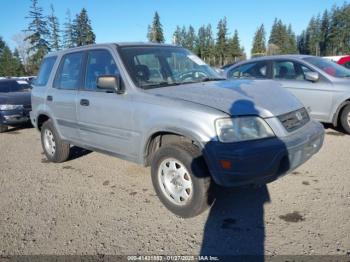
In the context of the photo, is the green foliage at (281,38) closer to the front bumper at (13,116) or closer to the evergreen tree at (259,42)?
the evergreen tree at (259,42)

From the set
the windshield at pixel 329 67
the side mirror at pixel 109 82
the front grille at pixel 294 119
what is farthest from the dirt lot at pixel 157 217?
the windshield at pixel 329 67

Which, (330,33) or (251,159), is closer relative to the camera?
(251,159)

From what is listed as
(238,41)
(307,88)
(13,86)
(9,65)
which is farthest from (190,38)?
(307,88)

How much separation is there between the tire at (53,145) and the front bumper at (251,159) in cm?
335

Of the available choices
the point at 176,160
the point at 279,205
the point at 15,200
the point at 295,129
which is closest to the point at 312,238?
the point at 279,205

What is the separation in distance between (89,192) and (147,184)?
82 centimetres

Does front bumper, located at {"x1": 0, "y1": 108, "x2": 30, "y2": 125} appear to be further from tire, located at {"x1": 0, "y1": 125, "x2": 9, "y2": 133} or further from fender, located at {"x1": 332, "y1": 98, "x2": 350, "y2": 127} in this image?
fender, located at {"x1": 332, "y1": 98, "x2": 350, "y2": 127}

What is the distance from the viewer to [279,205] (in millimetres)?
3816

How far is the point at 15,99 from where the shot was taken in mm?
9406

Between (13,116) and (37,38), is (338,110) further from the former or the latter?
(37,38)

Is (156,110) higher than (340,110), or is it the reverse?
(156,110)

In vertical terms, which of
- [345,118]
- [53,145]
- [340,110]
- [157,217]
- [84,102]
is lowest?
[157,217]

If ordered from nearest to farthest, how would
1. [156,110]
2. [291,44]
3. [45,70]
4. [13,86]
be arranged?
[156,110]
[45,70]
[13,86]
[291,44]

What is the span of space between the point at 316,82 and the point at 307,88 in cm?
21
